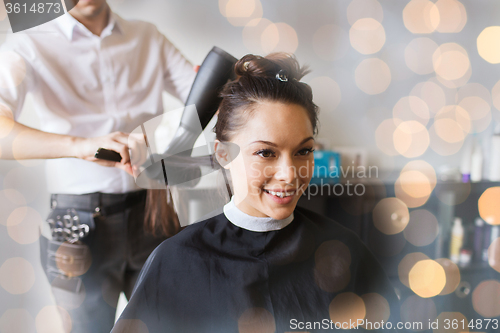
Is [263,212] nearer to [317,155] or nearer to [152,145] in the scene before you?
[152,145]

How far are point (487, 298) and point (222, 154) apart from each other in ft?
3.76

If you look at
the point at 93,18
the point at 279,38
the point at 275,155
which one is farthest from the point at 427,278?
the point at 93,18

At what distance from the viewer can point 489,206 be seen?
4.00ft

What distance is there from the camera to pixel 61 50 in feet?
2.24

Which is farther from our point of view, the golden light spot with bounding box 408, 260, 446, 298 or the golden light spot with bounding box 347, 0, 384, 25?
the golden light spot with bounding box 408, 260, 446, 298

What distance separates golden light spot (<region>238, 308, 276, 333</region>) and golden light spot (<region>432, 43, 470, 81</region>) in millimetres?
903

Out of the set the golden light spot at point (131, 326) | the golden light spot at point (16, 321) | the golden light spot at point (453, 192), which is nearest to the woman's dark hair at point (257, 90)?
the golden light spot at point (131, 326)

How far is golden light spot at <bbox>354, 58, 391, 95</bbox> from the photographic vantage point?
903 millimetres

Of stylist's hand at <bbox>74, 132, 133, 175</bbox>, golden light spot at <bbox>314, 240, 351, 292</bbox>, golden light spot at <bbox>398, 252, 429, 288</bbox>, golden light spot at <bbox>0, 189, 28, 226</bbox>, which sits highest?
stylist's hand at <bbox>74, 132, 133, 175</bbox>

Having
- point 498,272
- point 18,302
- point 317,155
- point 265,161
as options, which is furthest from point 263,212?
point 498,272

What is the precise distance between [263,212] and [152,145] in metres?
0.31

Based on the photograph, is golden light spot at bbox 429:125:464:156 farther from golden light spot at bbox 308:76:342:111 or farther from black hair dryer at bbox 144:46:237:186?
black hair dryer at bbox 144:46:237:186

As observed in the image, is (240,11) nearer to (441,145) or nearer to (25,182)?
(25,182)

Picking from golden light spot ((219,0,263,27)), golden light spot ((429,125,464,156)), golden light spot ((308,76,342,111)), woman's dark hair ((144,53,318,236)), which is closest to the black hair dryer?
woman's dark hair ((144,53,318,236))
